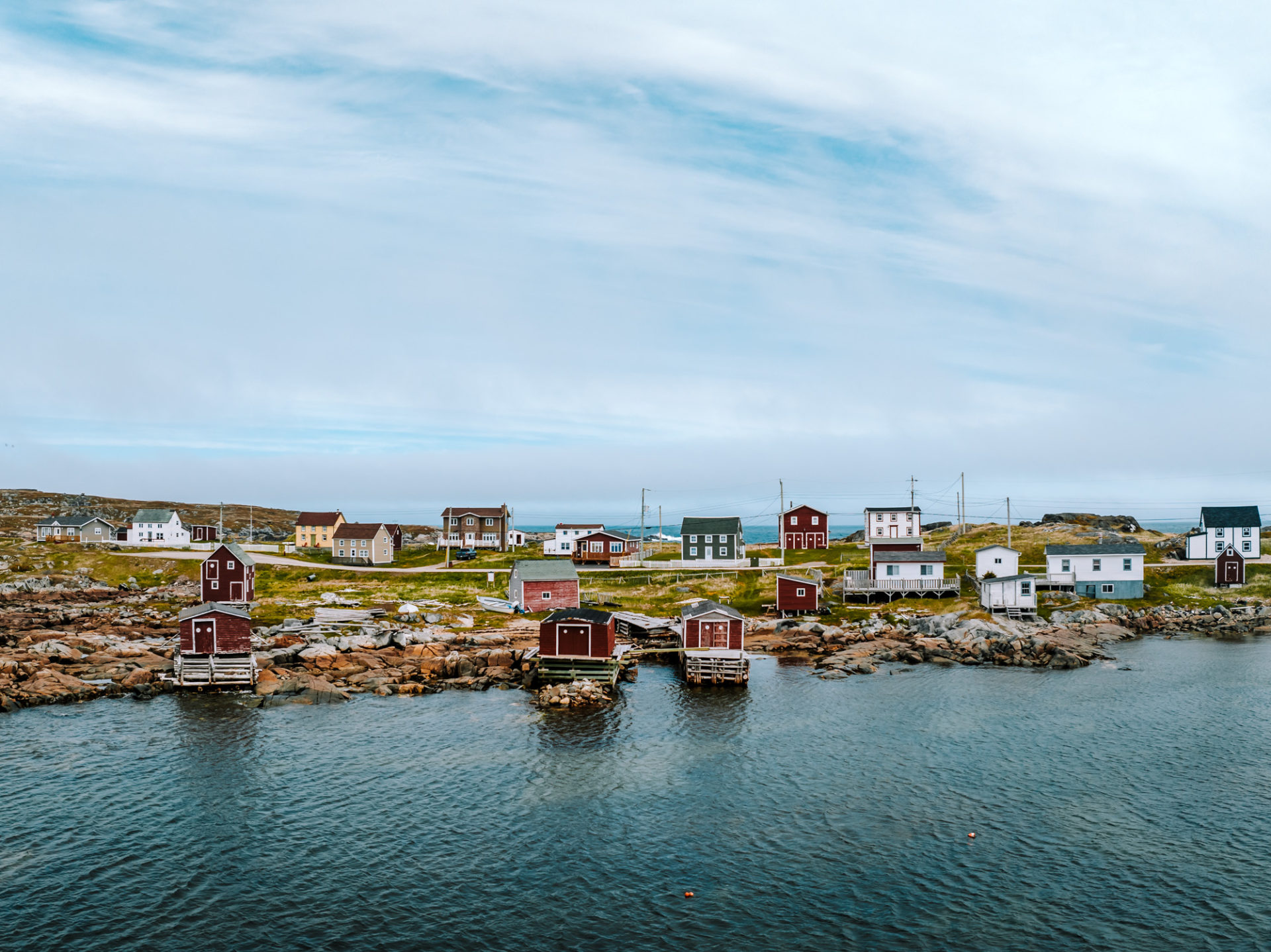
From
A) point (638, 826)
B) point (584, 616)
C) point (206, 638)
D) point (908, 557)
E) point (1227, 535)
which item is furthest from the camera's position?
point (1227, 535)

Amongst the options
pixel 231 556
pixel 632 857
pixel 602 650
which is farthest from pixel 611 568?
pixel 632 857

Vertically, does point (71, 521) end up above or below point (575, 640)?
above

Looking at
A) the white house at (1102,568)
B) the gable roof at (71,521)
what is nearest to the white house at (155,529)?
the gable roof at (71,521)

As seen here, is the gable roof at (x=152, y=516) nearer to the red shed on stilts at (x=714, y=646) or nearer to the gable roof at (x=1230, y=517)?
the red shed on stilts at (x=714, y=646)

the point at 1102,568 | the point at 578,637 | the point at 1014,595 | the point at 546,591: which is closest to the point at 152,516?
the point at 546,591

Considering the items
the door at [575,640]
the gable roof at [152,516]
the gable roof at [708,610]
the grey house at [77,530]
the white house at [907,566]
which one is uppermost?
the gable roof at [152,516]

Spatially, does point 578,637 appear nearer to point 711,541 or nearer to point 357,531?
point 711,541

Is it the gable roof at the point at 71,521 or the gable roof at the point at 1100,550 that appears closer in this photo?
the gable roof at the point at 1100,550

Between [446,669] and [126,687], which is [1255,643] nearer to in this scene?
[446,669]
